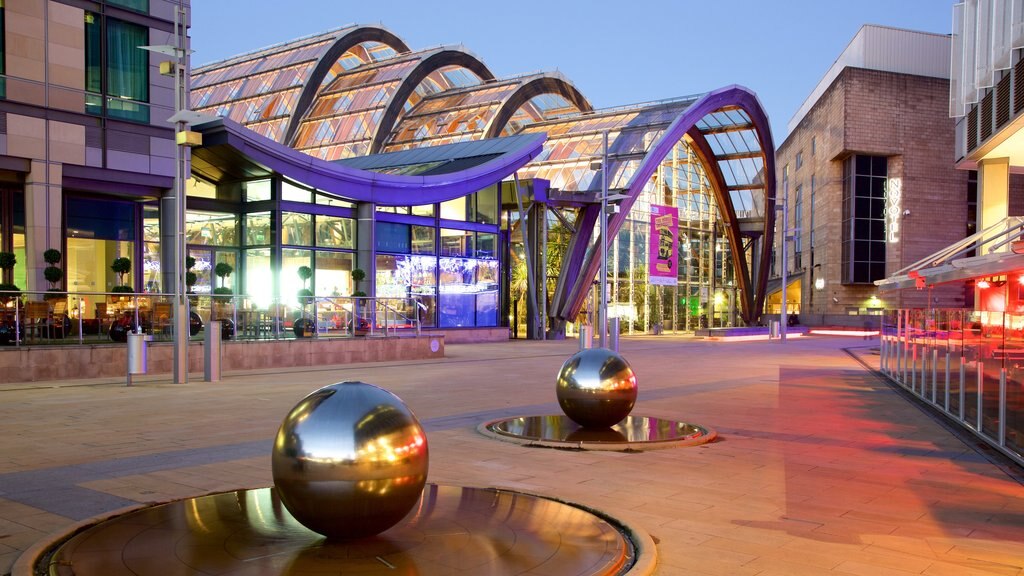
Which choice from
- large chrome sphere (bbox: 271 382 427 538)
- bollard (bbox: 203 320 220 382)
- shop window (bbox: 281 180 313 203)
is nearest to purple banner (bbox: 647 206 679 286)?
shop window (bbox: 281 180 313 203)

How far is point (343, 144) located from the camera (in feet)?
191

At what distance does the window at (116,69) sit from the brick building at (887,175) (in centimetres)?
5667

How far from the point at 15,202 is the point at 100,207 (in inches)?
98.6

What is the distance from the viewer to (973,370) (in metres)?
12.6

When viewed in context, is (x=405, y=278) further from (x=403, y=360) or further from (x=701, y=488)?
(x=701, y=488)

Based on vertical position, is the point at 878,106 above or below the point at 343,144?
above

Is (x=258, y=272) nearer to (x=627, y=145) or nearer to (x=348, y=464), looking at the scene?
(x=627, y=145)

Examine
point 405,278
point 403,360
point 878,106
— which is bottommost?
point 403,360

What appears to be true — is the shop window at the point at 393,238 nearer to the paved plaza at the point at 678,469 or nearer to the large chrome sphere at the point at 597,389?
the paved plaza at the point at 678,469

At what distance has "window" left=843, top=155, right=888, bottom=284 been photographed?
71.8 metres

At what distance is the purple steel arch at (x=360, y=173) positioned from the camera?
96.9ft

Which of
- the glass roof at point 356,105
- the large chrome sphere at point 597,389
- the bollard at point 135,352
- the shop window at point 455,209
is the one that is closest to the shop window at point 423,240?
the shop window at point 455,209

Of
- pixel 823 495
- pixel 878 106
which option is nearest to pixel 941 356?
pixel 823 495

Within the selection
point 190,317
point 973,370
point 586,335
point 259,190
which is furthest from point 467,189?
point 973,370
